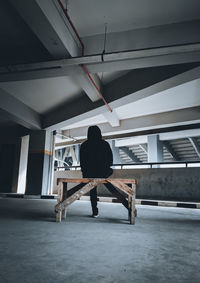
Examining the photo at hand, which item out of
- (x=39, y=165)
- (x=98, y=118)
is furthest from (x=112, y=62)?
(x=39, y=165)

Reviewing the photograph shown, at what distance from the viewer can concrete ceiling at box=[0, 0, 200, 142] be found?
→ 14.1 ft

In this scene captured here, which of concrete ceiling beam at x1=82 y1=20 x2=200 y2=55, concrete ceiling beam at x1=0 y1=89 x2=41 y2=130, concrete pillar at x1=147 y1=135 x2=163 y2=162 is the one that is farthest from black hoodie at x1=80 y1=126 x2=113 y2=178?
concrete pillar at x1=147 y1=135 x2=163 y2=162

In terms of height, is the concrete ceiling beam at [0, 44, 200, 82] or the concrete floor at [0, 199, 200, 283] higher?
the concrete ceiling beam at [0, 44, 200, 82]

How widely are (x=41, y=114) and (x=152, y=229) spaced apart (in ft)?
29.6

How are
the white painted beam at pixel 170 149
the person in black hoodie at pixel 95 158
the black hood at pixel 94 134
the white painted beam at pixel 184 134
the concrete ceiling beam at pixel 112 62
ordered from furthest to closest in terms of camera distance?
the white painted beam at pixel 170 149 → the white painted beam at pixel 184 134 → the concrete ceiling beam at pixel 112 62 → the black hood at pixel 94 134 → the person in black hoodie at pixel 95 158

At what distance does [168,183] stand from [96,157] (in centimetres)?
601

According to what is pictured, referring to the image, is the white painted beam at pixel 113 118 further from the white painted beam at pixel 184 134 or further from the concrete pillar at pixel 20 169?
the concrete pillar at pixel 20 169

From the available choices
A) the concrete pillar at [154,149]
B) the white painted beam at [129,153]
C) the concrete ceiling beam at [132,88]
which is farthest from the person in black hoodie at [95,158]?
the white painted beam at [129,153]

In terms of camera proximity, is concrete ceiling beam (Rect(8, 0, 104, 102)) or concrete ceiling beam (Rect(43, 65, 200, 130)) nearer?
concrete ceiling beam (Rect(8, 0, 104, 102))

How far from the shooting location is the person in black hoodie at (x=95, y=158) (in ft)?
13.4

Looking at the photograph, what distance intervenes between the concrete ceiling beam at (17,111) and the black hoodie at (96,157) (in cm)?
544

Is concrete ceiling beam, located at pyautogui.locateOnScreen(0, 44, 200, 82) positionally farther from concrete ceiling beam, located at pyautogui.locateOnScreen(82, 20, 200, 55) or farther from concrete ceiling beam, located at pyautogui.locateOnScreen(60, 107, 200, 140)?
concrete ceiling beam, located at pyautogui.locateOnScreen(60, 107, 200, 140)

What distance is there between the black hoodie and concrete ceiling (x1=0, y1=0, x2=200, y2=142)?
2.01 m

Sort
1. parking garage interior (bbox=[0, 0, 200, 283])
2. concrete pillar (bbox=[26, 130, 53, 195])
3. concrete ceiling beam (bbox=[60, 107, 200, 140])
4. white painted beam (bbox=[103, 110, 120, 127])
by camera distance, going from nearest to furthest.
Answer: parking garage interior (bbox=[0, 0, 200, 283])
concrete ceiling beam (bbox=[60, 107, 200, 140])
white painted beam (bbox=[103, 110, 120, 127])
concrete pillar (bbox=[26, 130, 53, 195])
